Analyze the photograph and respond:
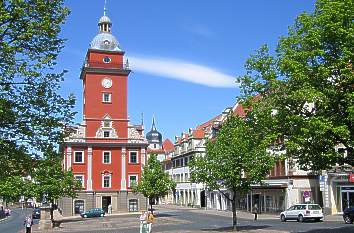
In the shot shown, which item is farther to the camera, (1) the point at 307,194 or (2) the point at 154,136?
(2) the point at 154,136

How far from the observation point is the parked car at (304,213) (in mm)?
44281

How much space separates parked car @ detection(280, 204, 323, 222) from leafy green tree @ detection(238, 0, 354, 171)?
2146cm

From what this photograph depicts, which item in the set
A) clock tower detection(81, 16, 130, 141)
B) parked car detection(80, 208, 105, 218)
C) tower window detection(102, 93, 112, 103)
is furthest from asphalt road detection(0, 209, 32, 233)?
tower window detection(102, 93, 112, 103)

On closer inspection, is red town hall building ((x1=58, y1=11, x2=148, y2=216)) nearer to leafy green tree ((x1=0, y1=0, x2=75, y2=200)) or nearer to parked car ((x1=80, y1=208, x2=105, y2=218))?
parked car ((x1=80, y1=208, x2=105, y2=218))

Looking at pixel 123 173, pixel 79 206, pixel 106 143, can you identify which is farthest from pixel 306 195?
pixel 79 206

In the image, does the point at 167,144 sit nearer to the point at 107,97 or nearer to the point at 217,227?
the point at 107,97

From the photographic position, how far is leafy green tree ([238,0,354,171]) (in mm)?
21188

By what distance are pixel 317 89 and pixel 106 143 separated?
60057 millimetres

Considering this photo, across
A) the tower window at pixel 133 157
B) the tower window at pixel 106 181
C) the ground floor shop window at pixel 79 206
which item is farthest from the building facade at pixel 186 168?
the ground floor shop window at pixel 79 206

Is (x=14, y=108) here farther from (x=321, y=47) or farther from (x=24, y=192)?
(x=24, y=192)

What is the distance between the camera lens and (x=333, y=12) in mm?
21531

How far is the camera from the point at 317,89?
72.1ft

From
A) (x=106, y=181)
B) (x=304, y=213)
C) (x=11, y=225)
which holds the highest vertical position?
(x=106, y=181)

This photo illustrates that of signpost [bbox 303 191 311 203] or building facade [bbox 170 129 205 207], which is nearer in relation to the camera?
signpost [bbox 303 191 311 203]
